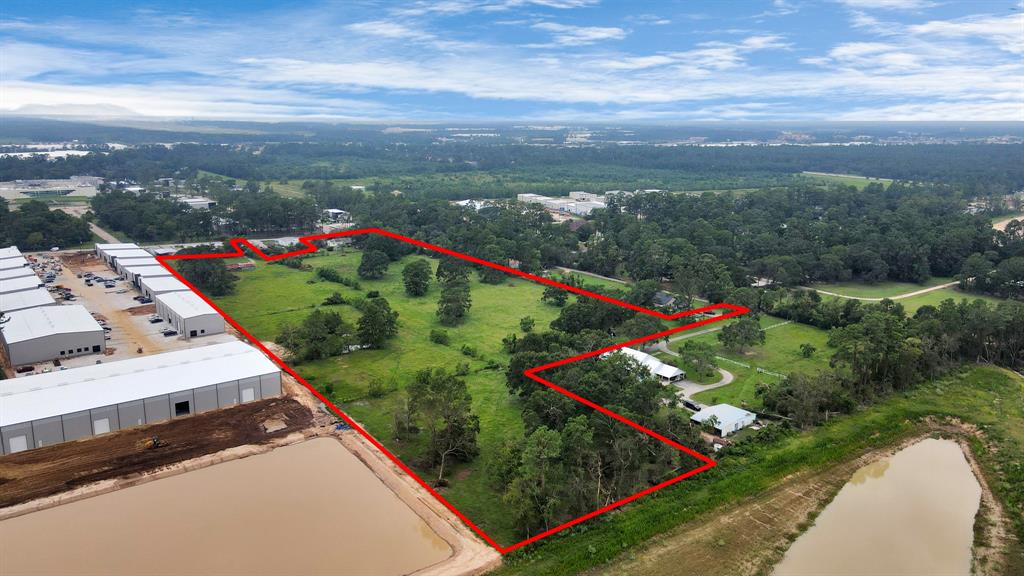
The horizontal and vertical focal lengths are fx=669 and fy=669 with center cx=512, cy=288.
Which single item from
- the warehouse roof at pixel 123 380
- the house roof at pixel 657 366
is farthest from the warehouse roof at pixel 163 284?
the house roof at pixel 657 366

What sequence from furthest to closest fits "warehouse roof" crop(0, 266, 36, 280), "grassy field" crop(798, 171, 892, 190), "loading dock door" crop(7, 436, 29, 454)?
"grassy field" crop(798, 171, 892, 190) < "warehouse roof" crop(0, 266, 36, 280) < "loading dock door" crop(7, 436, 29, 454)

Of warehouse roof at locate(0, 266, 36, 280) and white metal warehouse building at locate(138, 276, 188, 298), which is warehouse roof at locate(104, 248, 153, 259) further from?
white metal warehouse building at locate(138, 276, 188, 298)

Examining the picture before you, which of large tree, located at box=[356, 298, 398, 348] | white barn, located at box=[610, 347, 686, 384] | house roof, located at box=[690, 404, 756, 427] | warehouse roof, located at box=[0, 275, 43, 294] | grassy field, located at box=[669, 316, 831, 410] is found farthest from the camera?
warehouse roof, located at box=[0, 275, 43, 294]

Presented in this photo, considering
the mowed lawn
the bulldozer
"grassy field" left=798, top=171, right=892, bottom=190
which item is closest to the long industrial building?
the bulldozer

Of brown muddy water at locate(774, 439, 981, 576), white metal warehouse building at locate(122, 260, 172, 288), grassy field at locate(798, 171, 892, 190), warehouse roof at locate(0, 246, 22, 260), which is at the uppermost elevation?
grassy field at locate(798, 171, 892, 190)

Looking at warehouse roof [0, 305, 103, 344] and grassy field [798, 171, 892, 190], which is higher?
grassy field [798, 171, 892, 190]

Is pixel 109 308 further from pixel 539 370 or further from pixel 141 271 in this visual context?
pixel 539 370

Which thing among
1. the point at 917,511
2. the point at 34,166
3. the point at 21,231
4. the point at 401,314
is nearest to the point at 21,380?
the point at 401,314

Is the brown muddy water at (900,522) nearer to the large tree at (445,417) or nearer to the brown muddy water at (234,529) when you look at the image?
the large tree at (445,417)
